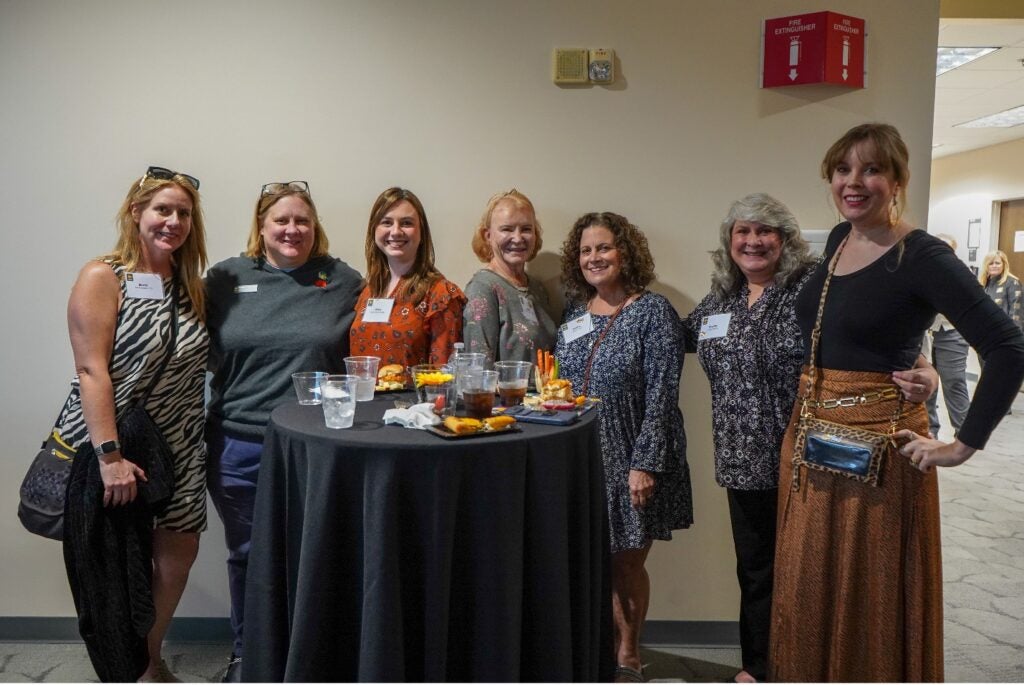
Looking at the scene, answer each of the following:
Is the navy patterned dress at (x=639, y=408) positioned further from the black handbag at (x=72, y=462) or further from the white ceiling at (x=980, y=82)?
the white ceiling at (x=980, y=82)

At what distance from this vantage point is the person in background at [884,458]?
74.6 inches

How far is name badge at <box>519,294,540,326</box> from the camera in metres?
2.61

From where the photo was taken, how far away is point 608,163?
2.88m

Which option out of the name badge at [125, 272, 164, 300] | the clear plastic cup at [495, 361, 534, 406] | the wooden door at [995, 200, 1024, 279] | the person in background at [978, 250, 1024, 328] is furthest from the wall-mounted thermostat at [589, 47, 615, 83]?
the wooden door at [995, 200, 1024, 279]

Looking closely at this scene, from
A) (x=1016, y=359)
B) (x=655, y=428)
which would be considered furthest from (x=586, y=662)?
(x=1016, y=359)

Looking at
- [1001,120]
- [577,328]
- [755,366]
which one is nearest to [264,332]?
[577,328]

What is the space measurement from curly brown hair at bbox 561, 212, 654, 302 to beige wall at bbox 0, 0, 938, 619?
0.75 ft

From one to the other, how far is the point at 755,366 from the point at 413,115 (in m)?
1.62

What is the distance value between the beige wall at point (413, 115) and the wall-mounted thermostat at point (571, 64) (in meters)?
0.04

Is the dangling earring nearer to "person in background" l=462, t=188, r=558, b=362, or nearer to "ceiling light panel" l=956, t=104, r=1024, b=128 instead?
"person in background" l=462, t=188, r=558, b=362

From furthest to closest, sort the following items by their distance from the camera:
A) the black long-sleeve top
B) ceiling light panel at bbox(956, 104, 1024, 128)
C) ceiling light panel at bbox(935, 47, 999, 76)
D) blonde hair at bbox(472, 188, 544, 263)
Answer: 1. ceiling light panel at bbox(956, 104, 1024, 128)
2. ceiling light panel at bbox(935, 47, 999, 76)
3. blonde hair at bbox(472, 188, 544, 263)
4. the black long-sleeve top

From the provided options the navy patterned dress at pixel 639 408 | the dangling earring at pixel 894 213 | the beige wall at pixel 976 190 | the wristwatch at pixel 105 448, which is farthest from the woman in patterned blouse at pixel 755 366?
the beige wall at pixel 976 190

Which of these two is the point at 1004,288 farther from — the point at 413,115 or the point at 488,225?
the point at 413,115

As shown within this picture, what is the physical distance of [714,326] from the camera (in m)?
2.45
